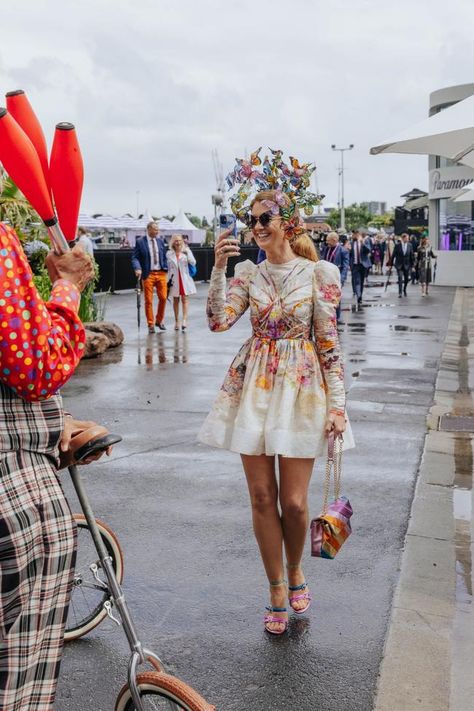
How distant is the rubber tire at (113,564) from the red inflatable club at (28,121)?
6.15ft

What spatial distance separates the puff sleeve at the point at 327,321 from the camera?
407 cm

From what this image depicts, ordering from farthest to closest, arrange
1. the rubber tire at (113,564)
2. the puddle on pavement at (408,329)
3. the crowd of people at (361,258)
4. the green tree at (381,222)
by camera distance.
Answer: the green tree at (381,222), the crowd of people at (361,258), the puddle on pavement at (408,329), the rubber tire at (113,564)

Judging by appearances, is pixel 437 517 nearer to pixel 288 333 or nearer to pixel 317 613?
pixel 317 613

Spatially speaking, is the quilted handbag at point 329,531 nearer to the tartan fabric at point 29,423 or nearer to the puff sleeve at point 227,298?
the puff sleeve at point 227,298

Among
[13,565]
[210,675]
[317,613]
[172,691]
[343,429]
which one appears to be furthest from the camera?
[317,613]

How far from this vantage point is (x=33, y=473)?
7.46ft

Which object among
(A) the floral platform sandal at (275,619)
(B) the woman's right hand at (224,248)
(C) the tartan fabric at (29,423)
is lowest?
(A) the floral platform sandal at (275,619)

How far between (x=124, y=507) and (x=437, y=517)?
78.3 inches

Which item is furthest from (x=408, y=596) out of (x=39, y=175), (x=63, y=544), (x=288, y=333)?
(x=39, y=175)

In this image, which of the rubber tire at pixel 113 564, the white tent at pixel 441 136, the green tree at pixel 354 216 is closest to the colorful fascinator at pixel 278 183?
the rubber tire at pixel 113 564

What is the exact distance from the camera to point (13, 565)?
7.29ft

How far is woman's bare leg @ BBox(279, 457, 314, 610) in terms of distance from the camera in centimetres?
399

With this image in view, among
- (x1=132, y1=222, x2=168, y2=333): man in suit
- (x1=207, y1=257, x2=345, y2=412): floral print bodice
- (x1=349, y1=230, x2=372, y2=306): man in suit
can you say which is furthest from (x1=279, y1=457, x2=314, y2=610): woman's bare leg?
(x1=349, y1=230, x2=372, y2=306): man in suit

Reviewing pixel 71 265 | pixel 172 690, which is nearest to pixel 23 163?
pixel 71 265
